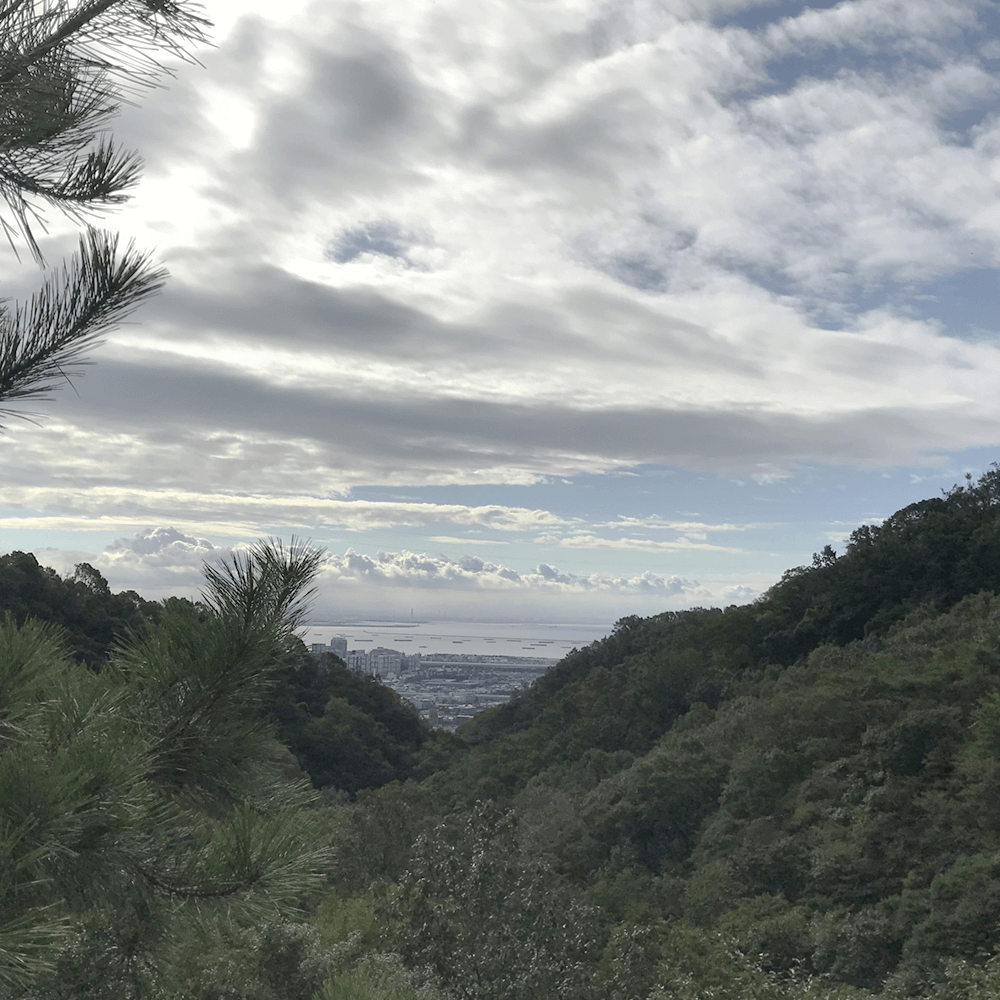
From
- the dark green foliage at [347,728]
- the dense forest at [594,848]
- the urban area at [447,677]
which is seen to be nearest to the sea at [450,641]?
the urban area at [447,677]

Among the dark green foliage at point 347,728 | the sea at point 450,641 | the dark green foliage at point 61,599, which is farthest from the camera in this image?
the sea at point 450,641

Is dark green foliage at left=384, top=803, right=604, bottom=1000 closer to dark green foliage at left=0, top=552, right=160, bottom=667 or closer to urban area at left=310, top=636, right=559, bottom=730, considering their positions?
dark green foliage at left=0, top=552, right=160, bottom=667

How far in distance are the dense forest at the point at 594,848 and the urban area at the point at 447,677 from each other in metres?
29.2

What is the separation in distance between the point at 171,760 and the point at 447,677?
7102cm

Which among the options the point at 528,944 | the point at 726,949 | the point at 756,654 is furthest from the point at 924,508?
the point at 528,944

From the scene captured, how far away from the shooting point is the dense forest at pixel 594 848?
270 cm

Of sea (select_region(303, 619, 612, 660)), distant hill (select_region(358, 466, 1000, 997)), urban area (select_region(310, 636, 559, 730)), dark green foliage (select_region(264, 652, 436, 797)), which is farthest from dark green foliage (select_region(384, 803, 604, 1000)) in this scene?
sea (select_region(303, 619, 612, 660))

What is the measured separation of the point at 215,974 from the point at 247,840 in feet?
26.0

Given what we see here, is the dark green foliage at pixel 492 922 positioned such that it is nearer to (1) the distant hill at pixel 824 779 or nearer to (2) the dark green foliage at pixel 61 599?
(1) the distant hill at pixel 824 779

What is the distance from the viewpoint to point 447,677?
7238 cm

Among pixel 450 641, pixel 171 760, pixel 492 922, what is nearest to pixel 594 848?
pixel 492 922

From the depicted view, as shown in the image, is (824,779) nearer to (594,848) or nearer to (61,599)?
(594,848)

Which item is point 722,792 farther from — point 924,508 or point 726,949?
point 924,508

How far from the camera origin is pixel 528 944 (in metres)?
8.18
